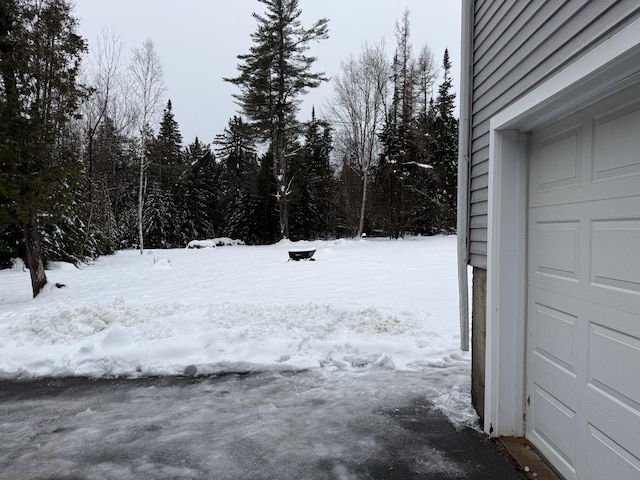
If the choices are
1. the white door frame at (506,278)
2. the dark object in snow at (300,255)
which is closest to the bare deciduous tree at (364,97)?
the dark object in snow at (300,255)

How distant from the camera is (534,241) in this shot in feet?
8.82

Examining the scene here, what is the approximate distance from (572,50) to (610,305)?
4.07 ft

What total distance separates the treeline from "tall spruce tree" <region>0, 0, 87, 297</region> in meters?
0.03

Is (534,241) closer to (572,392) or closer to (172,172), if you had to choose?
(572,392)

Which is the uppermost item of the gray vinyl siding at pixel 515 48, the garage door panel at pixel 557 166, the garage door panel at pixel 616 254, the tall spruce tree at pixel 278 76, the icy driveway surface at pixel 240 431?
the tall spruce tree at pixel 278 76

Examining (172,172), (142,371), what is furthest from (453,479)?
(172,172)

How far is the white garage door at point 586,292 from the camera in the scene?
6.05 ft

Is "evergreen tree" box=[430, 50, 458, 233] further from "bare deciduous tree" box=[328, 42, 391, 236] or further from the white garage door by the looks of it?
the white garage door

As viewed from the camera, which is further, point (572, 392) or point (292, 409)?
point (292, 409)

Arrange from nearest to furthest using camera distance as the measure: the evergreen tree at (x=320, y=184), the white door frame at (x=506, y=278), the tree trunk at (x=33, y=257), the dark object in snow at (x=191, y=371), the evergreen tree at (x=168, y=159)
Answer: the white door frame at (x=506, y=278), the dark object in snow at (x=191, y=371), the tree trunk at (x=33, y=257), the evergreen tree at (x=168, y=159), the evergreen tree at (x=320, y=184)

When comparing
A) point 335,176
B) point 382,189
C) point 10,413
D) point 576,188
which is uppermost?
point 335,176

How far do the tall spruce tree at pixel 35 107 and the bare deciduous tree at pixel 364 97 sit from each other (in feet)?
49.5

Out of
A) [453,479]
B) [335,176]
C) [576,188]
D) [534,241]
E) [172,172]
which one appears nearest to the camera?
[576,188]

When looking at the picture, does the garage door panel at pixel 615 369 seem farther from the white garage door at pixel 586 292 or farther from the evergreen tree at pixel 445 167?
the evergreen tree at pixel 445 167
